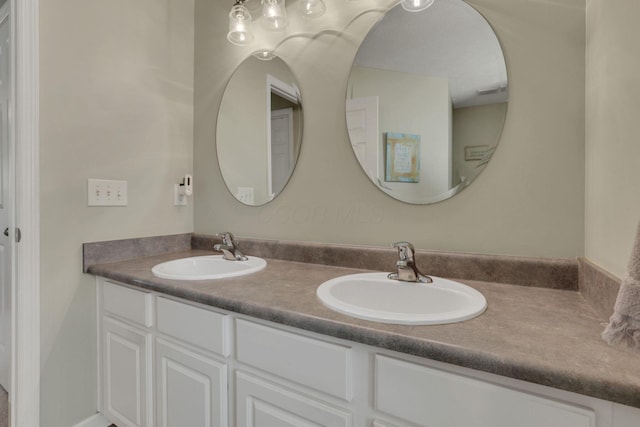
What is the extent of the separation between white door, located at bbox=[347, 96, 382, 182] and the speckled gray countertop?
55 centimetres

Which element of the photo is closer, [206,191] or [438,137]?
[438,137]

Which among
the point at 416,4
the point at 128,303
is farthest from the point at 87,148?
the point at 416,4

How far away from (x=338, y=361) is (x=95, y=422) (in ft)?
4.45

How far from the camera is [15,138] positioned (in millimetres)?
1138

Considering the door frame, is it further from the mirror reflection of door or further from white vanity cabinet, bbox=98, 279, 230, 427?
the mirror reflection of door

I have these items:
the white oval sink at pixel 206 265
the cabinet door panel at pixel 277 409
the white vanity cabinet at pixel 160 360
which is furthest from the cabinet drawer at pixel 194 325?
the white oval sink at pixel 206 265

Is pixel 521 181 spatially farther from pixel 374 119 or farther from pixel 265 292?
pixel 265 292

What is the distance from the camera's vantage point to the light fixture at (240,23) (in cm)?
142

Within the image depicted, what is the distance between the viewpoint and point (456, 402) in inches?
22.5

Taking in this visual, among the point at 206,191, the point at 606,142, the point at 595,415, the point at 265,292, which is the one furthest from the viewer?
the point at 206,191

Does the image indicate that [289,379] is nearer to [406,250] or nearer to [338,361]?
[338,361]

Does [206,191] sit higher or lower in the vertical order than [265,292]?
higher

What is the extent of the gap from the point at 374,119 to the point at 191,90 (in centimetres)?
119

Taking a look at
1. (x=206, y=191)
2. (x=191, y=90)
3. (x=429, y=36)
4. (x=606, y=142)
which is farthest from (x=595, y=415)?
(x=191, y=90)
